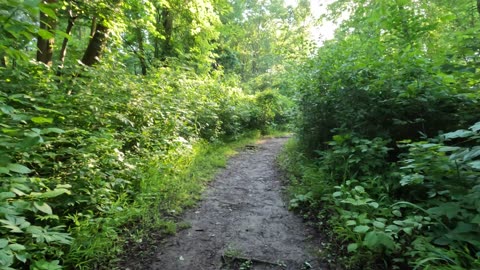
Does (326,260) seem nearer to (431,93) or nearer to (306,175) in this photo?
(306,175)

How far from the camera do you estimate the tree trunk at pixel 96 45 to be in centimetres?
→ 682

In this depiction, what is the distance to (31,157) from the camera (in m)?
3.02

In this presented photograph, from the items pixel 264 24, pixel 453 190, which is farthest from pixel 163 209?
pixel 264 24

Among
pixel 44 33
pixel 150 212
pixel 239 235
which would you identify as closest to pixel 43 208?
pixel 44 33

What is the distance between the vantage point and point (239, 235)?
12.3ft

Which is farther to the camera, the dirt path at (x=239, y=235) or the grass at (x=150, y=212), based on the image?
the dirt path at (x=239, y=235)

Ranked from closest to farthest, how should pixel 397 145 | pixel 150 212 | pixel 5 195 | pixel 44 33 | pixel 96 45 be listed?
pixel 44 33
pixel 5 195
pixel 397 145
pixel 150 212
pixel 96 45

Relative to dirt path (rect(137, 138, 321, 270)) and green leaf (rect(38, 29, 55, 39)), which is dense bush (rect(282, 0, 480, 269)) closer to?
dirt path (rect(137, 138, 321, 270))

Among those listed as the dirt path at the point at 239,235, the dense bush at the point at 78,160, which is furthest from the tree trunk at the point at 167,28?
the dirt path at the point at 239,235

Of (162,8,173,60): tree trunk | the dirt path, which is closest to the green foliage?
the dirt path

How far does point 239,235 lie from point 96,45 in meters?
6.06

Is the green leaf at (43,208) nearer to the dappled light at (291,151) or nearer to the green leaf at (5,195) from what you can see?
the dappled light at (291,151)

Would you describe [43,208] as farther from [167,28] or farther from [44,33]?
[167,28]

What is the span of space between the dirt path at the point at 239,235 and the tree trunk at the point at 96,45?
177 inches
